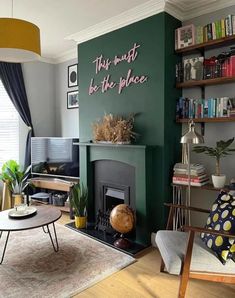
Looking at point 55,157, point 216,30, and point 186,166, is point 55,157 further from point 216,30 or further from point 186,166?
point 216,30

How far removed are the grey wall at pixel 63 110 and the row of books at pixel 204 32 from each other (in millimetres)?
2223

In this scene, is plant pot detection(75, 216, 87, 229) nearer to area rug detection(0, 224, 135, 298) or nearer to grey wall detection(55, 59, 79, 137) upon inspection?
area rug detection(0, 224, 135, 298)

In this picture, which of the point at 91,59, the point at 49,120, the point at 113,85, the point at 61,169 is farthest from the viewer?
the point at 49,120

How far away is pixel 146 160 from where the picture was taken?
111 inches

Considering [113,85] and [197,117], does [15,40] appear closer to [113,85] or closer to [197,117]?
[113,85]

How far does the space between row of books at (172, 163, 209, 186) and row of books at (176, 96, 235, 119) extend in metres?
0.55

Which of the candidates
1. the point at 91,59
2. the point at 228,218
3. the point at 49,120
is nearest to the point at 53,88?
the point at 49,120

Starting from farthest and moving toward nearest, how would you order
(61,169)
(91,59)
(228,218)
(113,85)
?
(61,169) → (91,59) → (113,85) → (228,218)

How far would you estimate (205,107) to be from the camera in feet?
8.79

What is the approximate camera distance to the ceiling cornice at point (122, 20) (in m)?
2.74

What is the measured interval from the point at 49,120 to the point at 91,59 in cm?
178

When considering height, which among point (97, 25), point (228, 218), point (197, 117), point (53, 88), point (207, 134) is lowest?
point (228, 218)

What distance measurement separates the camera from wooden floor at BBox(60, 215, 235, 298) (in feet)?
6.69

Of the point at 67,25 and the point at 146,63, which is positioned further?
the point at 67,25
